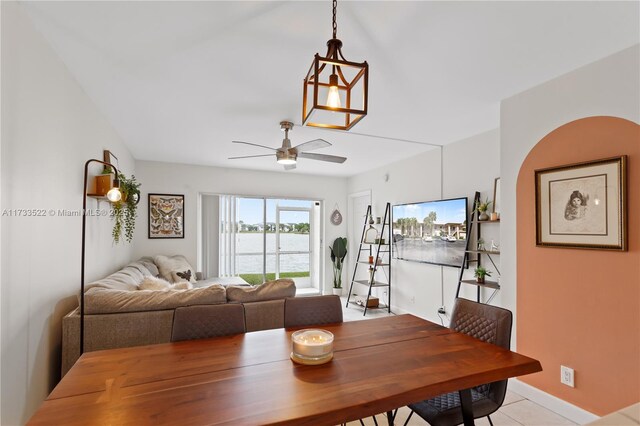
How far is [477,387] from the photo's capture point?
1.84 m

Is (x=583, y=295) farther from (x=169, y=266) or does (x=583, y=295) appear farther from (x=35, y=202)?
(x=169, y=266)

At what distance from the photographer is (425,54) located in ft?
7.04

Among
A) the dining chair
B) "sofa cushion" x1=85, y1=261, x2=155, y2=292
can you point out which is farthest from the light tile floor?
"sofa cushion" x1=85, y1=261, x2=155, y2=292

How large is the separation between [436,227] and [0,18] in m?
4.36

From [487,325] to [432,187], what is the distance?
3.01 m

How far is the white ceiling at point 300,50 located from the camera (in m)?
1.73

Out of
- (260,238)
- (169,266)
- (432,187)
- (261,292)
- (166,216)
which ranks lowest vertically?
(169,266)

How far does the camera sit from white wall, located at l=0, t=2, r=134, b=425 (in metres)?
1.60

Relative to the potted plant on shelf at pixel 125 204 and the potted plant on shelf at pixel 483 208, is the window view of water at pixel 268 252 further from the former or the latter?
the potted plant on shelf at pixel 483 208

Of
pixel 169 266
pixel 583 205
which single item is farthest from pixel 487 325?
pixel 169 266

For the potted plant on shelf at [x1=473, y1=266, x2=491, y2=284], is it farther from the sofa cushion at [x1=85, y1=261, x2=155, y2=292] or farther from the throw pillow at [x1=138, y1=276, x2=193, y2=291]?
the sofa cushion at [x1=85, y1=261, x2=155, y2=292]

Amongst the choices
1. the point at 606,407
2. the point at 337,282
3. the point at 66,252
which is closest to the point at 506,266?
the point at 606,407

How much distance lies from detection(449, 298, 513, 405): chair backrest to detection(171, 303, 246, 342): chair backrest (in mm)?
1380

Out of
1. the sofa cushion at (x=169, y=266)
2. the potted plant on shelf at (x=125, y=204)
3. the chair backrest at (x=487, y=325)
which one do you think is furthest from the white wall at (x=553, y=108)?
the sofa cushion at (x=169, y=266)
